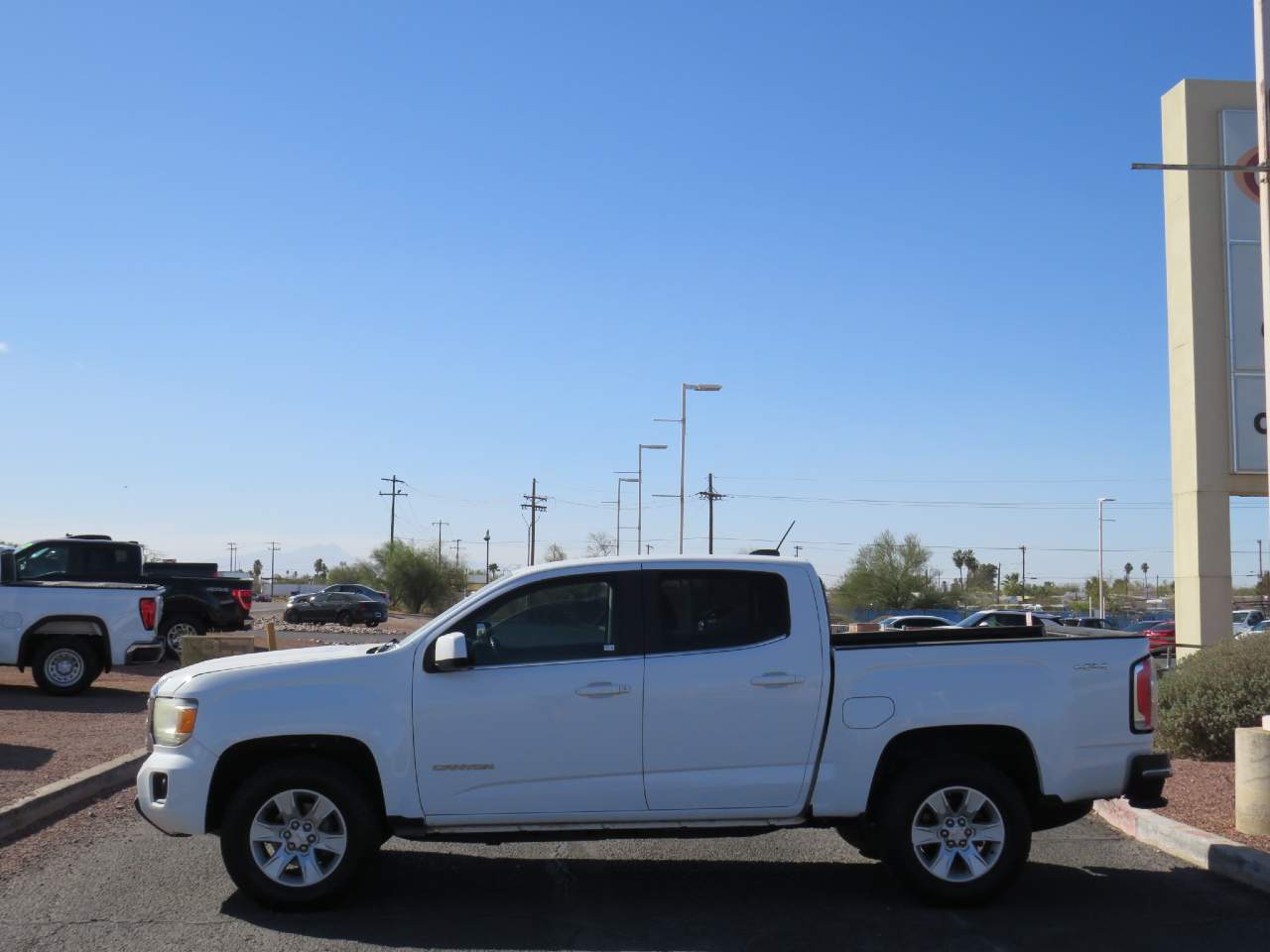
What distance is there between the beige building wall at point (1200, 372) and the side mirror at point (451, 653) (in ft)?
52.9

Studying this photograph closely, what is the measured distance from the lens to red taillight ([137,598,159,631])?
57.1ft

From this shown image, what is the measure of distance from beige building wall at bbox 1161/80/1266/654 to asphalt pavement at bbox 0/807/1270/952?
1280 cm

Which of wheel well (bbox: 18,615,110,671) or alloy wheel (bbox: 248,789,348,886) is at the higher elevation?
wheel well (bbox: 18,615,110,671)

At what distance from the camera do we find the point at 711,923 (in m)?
6.81

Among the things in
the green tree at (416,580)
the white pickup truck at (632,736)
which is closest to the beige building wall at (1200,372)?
the white pickup truck at (632,736)

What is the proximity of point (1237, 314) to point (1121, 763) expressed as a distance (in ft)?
50.3

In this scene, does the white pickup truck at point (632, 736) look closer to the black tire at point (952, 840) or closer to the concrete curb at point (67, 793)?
the black tire at point (952, 840)

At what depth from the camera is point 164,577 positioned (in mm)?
24219

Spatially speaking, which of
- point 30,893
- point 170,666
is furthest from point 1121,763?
point 170,666

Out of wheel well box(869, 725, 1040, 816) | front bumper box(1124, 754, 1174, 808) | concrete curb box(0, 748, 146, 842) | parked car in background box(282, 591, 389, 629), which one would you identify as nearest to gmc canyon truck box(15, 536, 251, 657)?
concrete curb box(0, 748, 146, 842)

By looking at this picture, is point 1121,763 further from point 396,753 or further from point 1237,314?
point 1237,314

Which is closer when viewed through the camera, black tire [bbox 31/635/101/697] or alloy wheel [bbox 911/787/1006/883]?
alloy wheel [bbox 911/787/1006/883]

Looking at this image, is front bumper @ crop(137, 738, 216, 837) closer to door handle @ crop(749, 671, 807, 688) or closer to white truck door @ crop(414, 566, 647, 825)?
white truck door @ crop(414, 566, 647, 825)

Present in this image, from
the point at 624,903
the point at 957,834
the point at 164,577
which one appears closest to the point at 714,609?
the point at 624,903
